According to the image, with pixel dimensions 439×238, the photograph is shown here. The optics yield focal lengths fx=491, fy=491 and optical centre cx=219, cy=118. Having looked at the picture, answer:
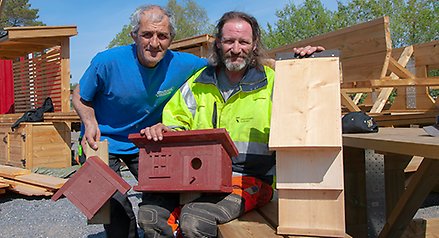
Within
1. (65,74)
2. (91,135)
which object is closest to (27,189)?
(65,74)

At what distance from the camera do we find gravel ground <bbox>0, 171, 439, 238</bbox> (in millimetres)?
4602

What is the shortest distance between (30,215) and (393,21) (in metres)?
31.4

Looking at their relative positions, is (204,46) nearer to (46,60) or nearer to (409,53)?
(409,53)

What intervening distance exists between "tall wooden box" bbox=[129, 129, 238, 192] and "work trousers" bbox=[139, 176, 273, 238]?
104 millimetres

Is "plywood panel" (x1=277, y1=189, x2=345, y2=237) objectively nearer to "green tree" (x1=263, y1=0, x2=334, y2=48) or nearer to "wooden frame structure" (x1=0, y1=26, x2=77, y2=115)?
"wooden frame structure" (x1=0, y1=26, x2=77, y2=115)

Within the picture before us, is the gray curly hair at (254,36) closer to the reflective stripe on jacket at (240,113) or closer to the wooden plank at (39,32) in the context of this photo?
the reflective stripe on jacket at (240,113)

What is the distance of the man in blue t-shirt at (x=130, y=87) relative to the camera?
303 cm

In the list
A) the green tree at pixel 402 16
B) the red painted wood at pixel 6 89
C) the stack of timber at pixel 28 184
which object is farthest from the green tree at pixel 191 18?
the stack of timber at pixel 28 184

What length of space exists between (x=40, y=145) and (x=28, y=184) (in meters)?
1.98

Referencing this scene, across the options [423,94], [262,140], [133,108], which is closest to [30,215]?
[133,108]

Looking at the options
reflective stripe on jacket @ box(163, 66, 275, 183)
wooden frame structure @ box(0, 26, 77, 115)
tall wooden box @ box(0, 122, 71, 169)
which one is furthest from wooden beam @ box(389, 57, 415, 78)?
wooden frame structure @ box(0, 26, 77, 115)

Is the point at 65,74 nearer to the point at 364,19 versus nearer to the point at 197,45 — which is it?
the point at 197,45

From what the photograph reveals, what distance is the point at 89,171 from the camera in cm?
252

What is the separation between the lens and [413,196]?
2.81 metres
